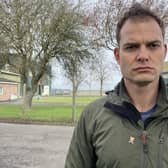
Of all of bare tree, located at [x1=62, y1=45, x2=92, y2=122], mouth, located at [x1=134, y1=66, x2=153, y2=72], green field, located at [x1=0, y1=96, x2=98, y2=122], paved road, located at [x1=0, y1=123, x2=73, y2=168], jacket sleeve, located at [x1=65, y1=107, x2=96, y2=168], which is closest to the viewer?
mouth, located at [x1=134, y1=66, x2=153, y2=72]

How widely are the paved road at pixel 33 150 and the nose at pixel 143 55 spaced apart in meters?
6.09

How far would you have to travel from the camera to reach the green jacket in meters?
1.60

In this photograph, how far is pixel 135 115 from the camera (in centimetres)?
171

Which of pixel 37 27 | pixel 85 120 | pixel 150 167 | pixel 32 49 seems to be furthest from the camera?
pixel 32 49

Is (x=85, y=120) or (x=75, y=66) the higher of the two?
(x=75, y=66)

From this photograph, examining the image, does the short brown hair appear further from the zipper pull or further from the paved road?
the paved road

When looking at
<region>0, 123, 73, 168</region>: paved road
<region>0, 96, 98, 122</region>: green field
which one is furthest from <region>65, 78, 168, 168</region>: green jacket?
<region>0, 96, 98, 122</region>: green field

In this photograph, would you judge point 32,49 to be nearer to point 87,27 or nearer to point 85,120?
point 87,27

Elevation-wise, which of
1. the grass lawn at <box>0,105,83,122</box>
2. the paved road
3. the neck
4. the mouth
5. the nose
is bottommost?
the paved road

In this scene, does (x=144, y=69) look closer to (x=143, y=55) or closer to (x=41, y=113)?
(x=143, y=55)

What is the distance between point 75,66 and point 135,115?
19.5 m

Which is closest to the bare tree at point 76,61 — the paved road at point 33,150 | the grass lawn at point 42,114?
the grass lawn at point 42,114

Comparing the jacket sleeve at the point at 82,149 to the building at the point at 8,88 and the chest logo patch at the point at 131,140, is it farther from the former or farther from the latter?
the building at the point at 8,88

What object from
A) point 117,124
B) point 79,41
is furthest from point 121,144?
point 79,41
